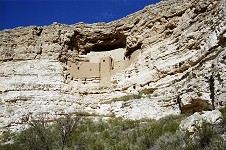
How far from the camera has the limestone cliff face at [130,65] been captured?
15.8 meters

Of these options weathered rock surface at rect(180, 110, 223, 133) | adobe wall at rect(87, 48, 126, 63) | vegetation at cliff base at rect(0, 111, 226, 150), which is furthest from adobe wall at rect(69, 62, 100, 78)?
Answer: weathered rock surface at rect(180, 110, 223, 133)

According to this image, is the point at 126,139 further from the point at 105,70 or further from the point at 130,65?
the point at 105,70

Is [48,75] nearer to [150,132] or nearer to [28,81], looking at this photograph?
[28,81]

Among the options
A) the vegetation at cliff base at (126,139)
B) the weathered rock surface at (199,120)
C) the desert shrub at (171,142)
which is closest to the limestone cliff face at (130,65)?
the weathered rock surface at (199,120)

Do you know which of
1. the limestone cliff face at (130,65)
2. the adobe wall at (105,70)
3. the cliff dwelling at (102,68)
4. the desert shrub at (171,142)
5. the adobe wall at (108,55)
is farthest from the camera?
the adobe wall at (108,55)

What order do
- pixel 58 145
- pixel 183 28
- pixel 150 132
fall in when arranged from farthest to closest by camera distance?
1. pixel 183 28
2. pixel 58 145
3. pixel 150 132

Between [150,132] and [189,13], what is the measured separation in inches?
401

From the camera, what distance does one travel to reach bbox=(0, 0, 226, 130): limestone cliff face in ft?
51.8

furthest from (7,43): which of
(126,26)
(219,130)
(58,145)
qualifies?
(219,130)

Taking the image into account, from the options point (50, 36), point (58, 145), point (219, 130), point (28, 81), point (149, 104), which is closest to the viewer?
point (219, 130)

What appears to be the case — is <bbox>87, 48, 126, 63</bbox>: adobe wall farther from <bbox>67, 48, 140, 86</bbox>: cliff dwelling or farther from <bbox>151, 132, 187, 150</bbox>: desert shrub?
<bbox>151, 132, 187, 150</bbox>: desert shrub

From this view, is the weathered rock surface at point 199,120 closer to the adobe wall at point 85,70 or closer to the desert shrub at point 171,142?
the desert shrub at point 171,142

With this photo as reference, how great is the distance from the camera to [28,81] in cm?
2266

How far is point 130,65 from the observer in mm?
22656
